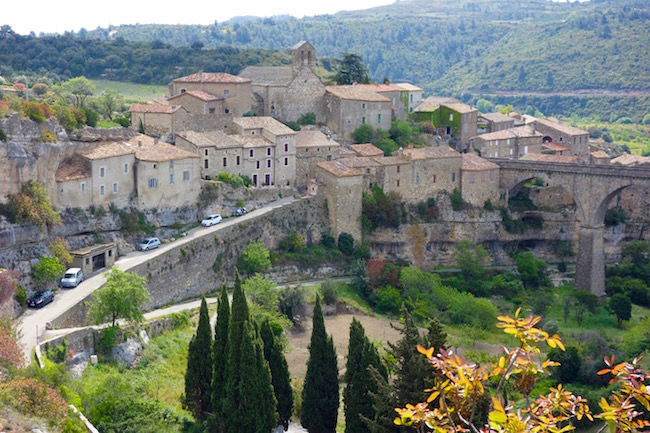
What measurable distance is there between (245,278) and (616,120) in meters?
95.2

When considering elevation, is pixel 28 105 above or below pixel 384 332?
above

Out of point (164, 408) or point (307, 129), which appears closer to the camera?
point (164, 408)

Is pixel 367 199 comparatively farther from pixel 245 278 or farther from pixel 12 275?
pixel 12 275

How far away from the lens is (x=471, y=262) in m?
63.3

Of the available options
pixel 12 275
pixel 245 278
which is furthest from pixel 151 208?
pixel 12 275

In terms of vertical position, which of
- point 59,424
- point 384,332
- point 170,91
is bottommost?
point 384,332

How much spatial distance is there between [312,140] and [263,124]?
12.0ft

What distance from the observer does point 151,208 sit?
5188 cm

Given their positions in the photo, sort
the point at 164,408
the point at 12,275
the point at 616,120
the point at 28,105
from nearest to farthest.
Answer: the point at 164,408 → the point at 12,275 → the point at 28,105 → the point at 616,120

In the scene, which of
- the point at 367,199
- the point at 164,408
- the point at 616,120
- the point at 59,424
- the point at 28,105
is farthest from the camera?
the point at 616,120

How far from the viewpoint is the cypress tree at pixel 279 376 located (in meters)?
36.4

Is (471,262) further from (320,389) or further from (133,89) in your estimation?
(133,89)

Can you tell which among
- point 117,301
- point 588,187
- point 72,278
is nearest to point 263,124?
point 72,278

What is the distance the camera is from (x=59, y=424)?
25953 millimetres
